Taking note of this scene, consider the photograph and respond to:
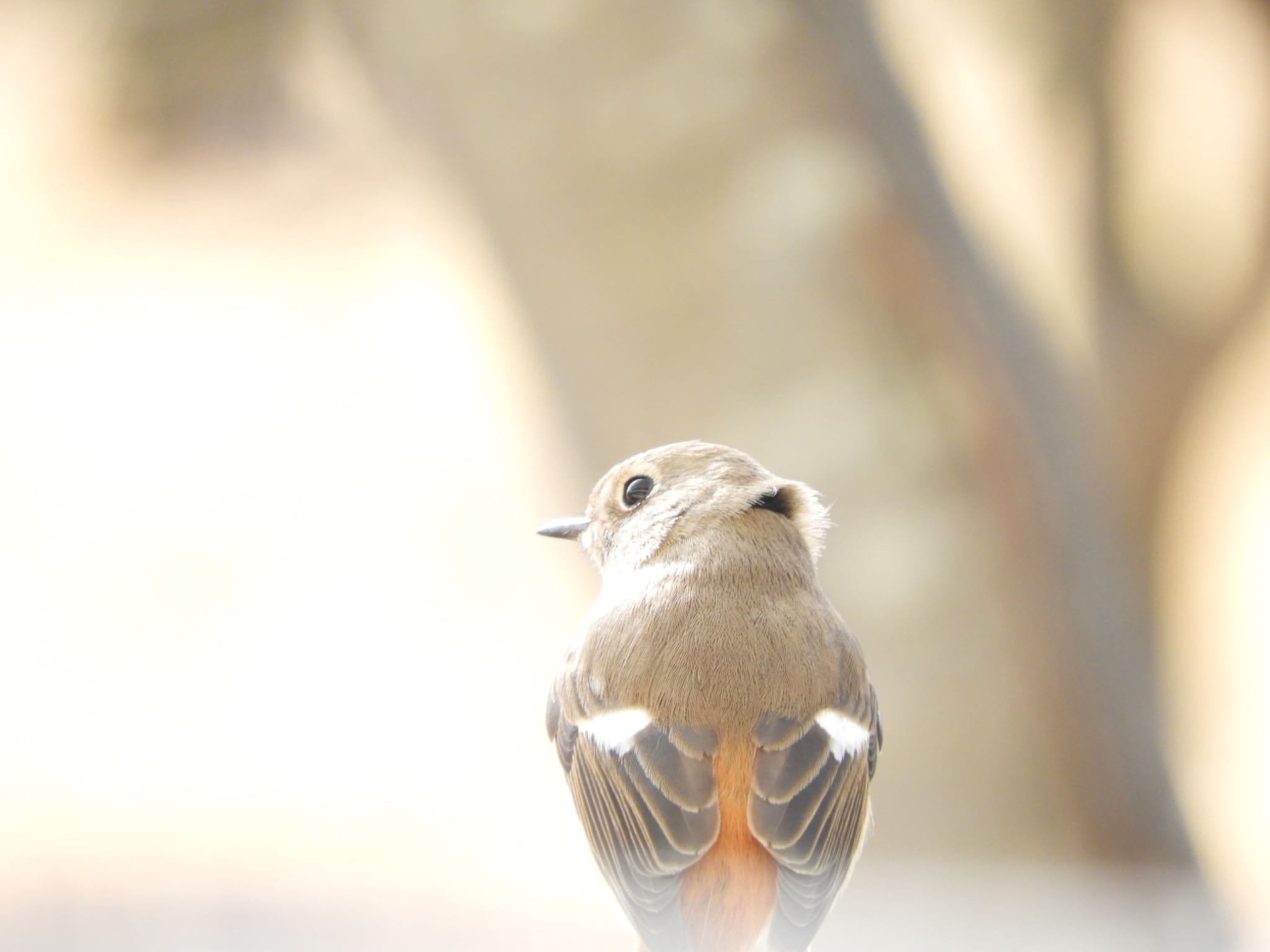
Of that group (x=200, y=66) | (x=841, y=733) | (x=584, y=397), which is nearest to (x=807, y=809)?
(x=841, y=733)

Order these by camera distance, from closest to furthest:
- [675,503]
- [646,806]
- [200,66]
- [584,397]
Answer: [646,806]
[675,503]
[584,397]
[200,66]

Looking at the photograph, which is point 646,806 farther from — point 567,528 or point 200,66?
point 200,66

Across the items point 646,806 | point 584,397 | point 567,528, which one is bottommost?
point 646,806

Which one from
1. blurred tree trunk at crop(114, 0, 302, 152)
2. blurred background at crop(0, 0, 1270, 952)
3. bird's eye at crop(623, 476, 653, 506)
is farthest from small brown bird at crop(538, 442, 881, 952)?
blurred tree trunk at crop(114, 0, 302, 152)

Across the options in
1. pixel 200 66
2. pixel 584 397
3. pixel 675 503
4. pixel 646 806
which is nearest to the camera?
pixel 646 806

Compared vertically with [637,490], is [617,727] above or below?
below

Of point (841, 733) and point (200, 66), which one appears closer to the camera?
point (841, 733)

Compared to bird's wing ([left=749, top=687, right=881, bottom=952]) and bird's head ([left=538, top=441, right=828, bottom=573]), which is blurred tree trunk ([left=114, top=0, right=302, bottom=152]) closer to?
bird's head ([left=538, top=441, right=828, bottom=573])

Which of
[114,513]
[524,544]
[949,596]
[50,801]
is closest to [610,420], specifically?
[524,544]
